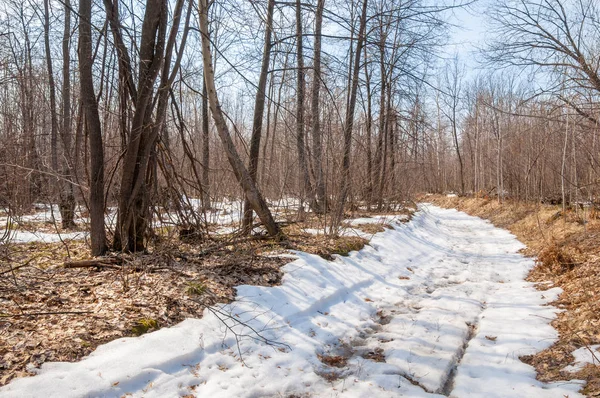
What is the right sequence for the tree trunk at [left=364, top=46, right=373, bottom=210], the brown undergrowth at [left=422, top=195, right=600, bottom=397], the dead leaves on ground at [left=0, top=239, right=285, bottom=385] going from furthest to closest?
the tree trunk at [left=364, top=46, right=373, bottom=210]
the brown undergrowth at [left=422, top=195, right=600, bottom=397]
the dead leaves on ground at [left=0, top=239, right=285, bottom=385]

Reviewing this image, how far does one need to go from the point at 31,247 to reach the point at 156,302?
4.36m

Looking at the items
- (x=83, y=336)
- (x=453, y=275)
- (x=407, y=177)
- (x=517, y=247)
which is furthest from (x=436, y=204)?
(x=83, y=336)

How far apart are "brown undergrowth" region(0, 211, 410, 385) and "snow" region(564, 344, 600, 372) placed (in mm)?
3323

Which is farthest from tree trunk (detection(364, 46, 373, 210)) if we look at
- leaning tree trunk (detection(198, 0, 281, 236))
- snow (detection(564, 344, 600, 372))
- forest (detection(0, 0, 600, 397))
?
snow (detection(564, 344, 600, 372))

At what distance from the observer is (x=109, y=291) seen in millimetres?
4219

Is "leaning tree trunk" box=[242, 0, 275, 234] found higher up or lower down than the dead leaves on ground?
higher up

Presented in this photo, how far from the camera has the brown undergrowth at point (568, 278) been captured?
3.61m

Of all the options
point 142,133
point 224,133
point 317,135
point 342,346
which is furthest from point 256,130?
point 342,346

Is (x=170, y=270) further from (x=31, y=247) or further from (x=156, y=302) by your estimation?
(x=31, y=247)

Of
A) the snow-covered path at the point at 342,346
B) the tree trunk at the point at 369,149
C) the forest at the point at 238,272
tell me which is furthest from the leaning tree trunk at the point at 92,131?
the tree trunk at the point at 369,149

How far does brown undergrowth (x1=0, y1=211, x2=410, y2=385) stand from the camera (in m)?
3.07

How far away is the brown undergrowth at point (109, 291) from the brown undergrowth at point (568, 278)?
326cm

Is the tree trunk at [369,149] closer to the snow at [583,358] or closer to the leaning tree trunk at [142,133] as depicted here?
the leaning tree trunk at [142,133]

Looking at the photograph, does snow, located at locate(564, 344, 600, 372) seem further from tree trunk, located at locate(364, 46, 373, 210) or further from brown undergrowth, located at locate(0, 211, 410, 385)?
tree trunk, located at locate(364, 46, 373, 210)
